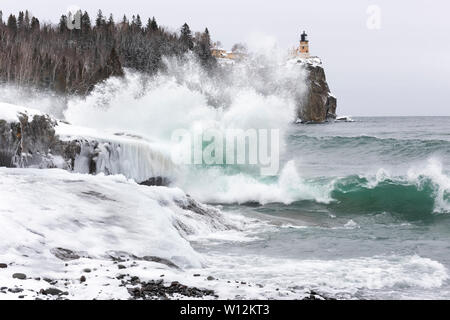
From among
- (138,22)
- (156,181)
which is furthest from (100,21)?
(156,181)

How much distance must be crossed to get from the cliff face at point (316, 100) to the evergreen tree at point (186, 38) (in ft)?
85.1

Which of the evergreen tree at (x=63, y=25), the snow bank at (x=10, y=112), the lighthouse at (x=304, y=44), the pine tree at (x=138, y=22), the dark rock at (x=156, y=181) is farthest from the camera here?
the lighthouse at (x=304, y=44)

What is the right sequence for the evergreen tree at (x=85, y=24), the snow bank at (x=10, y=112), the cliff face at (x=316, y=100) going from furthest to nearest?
the cliff face at (x=316, y=100)
the evergreen tree at (x=85, y=24)
the snow bank at (x=10, y=112)

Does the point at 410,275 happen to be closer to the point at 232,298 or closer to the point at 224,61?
the point at 232,298

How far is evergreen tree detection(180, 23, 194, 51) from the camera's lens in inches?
3851

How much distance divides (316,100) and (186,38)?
30.9 m

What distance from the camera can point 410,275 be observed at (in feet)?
26.2

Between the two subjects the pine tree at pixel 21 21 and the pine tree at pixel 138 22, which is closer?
the pine tree at pixel 21 21

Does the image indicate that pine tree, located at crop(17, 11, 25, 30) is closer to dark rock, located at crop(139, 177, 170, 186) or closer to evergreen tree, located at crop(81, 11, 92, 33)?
evergreen tree, located at crop(81, 11, 92, 33)

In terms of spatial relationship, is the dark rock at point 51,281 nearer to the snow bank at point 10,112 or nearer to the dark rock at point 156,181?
the snow bank at point 10,112

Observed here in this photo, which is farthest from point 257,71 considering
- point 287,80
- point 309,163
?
point 309,163

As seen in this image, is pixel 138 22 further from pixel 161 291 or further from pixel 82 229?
pixel 161 291

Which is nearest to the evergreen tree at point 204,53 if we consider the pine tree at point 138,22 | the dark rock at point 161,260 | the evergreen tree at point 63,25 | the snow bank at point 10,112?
the pine tree at point 138,22

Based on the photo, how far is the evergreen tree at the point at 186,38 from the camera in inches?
3851
